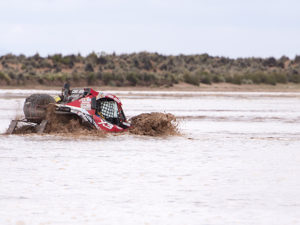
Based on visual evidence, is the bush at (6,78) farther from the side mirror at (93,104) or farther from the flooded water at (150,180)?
the side mirror at (93,104)

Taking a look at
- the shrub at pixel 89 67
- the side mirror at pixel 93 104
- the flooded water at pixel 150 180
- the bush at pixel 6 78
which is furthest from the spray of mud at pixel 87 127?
the shrub at pixel 89 67

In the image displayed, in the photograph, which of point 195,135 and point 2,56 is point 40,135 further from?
point 2,56

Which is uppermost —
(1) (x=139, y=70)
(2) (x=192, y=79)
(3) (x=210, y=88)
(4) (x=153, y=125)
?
(1) (x=139, y=70)

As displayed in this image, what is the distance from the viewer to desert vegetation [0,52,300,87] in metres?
57.0

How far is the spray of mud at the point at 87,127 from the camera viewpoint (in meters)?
16.4

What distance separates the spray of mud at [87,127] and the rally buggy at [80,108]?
123 mm

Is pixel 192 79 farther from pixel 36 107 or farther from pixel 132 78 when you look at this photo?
pixel 36 107

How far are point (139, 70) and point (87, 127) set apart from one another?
5823cm

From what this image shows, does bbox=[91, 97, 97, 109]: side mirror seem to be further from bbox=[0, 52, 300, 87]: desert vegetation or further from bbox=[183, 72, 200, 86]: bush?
bbox=[183, 72, 200, 86]: bush

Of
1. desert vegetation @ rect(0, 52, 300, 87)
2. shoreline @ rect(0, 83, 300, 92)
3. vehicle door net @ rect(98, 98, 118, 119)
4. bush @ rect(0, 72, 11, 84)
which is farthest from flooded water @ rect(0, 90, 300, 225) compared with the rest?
desert vegetation @ rect(0, 52, 300, 87)

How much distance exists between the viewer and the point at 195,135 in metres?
17.8

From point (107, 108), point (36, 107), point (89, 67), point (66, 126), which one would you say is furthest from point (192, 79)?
point (36, 107)

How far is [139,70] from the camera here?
74.6 metres

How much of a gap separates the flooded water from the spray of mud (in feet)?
1.55
